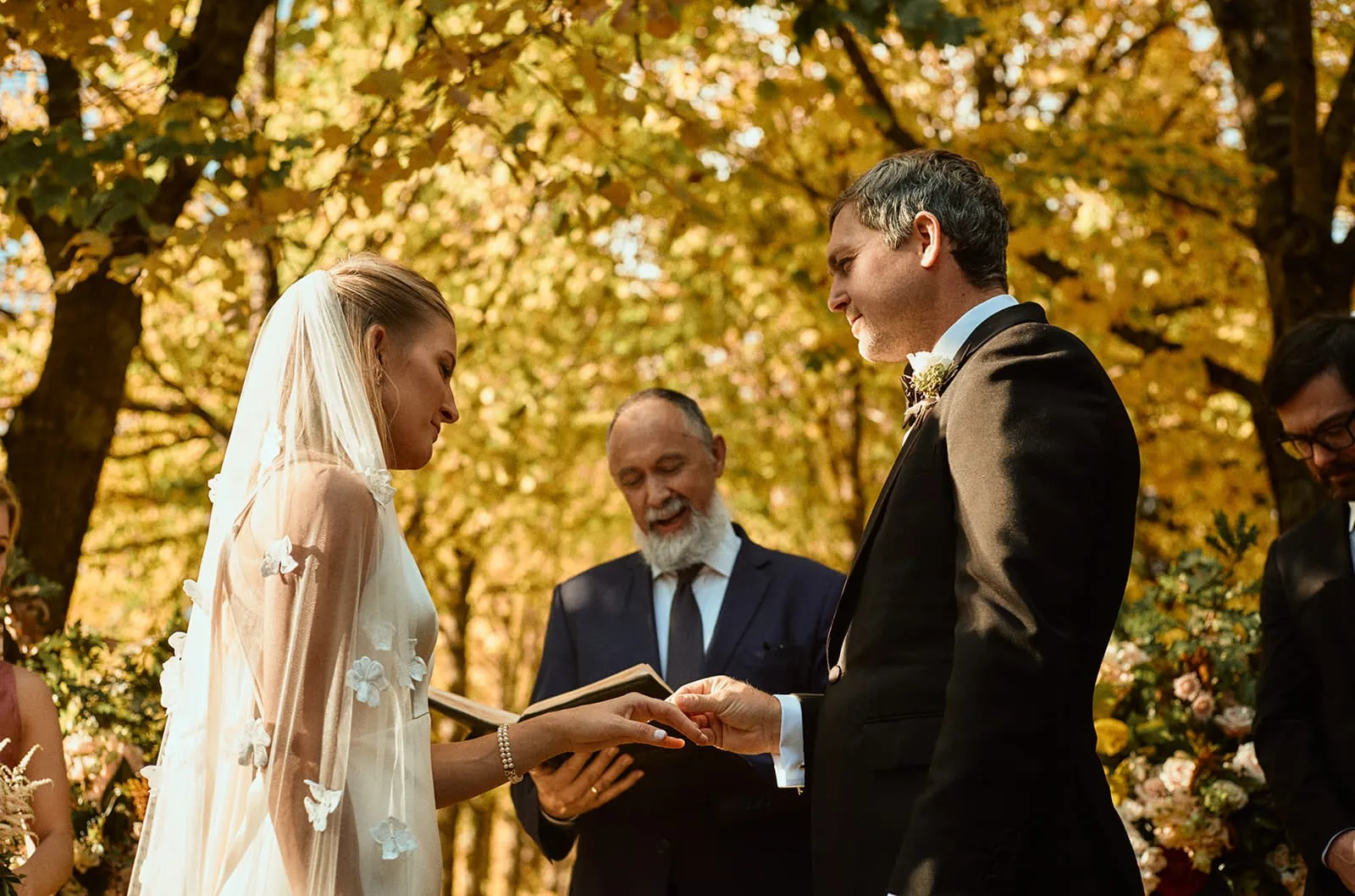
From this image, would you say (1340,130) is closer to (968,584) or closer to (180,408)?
(968,584)

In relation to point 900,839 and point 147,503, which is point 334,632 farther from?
point 147,503

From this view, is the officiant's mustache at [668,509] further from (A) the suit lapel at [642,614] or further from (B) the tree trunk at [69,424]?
(B) the tree trunk at [69,424]

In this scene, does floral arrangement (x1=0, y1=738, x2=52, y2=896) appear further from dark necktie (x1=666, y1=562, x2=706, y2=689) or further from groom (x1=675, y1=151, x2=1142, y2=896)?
dark necktie (x1=666, y1=562, x2=706, y2=689)

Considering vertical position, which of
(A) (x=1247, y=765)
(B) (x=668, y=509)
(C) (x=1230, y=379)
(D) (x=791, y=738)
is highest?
(C) (x=1230, y=379)

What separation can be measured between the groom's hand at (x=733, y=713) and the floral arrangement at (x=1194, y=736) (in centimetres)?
207

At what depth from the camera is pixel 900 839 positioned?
2.79 metres

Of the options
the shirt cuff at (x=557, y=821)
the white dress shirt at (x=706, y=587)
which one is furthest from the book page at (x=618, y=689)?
the white dress shirt at (x=706, y=587)

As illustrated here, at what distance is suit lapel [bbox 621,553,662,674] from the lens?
15.2 feet

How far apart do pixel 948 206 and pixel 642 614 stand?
2.11 m

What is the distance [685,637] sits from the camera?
183 inches

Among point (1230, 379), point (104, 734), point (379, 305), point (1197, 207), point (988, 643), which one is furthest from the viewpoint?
point (1197, 207)

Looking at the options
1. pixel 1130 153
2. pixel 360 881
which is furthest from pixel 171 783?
pixel 1130 153

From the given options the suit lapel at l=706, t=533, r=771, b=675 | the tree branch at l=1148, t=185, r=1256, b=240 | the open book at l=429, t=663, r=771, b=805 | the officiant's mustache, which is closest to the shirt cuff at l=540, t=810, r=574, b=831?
the open book at l=429, t=663, r=771, b=805

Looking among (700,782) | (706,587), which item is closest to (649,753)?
(700,782)
